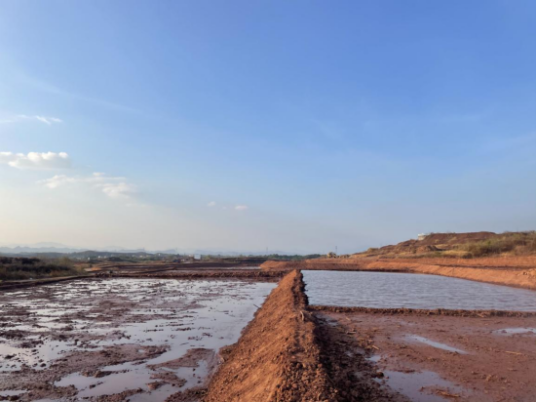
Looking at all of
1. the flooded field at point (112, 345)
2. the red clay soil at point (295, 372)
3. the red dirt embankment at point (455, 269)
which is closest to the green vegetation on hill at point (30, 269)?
the flooded field at point (112, 345)

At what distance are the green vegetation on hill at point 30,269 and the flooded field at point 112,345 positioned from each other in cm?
1785

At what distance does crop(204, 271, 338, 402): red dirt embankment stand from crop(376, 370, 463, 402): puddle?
54.3 inches

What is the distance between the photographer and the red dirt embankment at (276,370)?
5.04m

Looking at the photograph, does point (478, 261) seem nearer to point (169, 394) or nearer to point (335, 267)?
point (335, 267)

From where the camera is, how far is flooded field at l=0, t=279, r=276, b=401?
23.6ft

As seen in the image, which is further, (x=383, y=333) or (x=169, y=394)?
(x=383, y=333)

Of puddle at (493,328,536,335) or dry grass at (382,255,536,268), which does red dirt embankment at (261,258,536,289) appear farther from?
puddle at (493,328,536,335)

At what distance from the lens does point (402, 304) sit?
16859 millimetres

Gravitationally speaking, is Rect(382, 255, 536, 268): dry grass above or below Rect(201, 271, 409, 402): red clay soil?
above

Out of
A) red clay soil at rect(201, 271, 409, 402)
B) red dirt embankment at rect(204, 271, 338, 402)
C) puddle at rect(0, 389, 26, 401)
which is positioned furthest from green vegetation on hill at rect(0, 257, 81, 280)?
red clay soil at rect(201, 271, 409, 402)

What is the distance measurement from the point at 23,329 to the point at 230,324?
703 centimetres

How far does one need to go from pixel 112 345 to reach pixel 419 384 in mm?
7990

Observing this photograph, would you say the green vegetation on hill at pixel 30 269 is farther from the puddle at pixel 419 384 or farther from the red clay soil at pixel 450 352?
the puddle at pixel 419 384

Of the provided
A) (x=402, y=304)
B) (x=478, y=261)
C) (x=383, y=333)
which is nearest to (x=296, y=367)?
(x=383, y=333)
